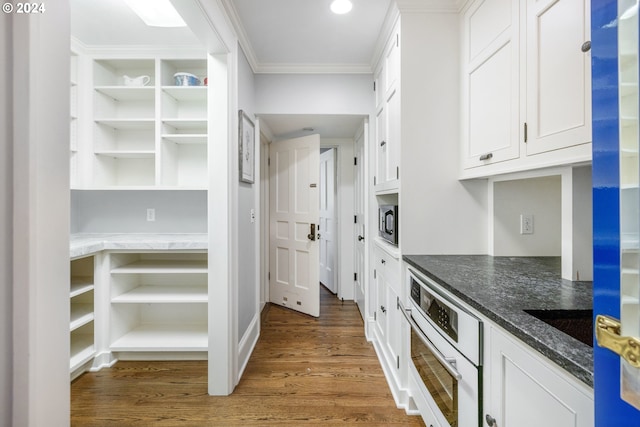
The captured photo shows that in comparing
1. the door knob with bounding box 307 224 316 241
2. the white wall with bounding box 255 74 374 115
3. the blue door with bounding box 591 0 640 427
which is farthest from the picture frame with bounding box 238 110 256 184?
the blue door with bounding box 591 0 640 427

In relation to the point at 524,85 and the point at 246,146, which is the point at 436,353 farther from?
the point at 246,146

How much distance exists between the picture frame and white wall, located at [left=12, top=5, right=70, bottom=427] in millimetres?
1491

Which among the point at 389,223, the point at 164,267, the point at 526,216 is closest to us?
the point at 526,216

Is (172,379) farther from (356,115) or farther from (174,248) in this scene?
(356,115)

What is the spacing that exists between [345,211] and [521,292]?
2739mm

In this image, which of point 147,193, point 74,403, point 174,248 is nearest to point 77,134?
point 147,193

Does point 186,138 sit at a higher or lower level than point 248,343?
higher

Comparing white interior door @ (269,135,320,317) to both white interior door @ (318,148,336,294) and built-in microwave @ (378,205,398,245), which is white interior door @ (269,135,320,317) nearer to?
white interior door @ (318,148,336,294)

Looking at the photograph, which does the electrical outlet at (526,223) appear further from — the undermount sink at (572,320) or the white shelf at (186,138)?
the white shelf at (186,138)

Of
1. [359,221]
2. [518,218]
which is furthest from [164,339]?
[518,218]

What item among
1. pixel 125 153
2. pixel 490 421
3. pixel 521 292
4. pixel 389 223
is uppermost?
pixel 125 153

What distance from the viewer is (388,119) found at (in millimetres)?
2166

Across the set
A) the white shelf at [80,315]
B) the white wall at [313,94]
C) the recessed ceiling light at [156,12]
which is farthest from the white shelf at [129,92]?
the white shelf at [80,315]

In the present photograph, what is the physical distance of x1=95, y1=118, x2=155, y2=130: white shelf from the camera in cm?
236
